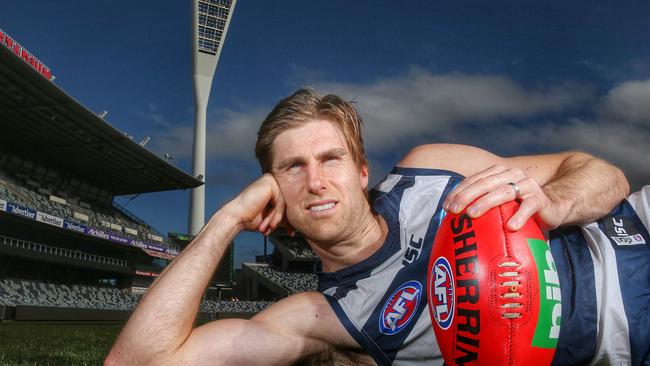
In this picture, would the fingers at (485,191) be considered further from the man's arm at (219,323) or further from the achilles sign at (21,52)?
the achilles sign at (21,52)

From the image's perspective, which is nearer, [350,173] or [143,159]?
[350,173]

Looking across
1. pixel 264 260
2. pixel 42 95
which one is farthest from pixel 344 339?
pixel 264 260

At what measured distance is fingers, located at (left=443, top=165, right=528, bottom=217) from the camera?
207cm

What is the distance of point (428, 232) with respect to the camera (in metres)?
3.01

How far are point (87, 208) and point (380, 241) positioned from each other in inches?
1595

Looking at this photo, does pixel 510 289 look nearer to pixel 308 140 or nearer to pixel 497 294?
pixel 497 294

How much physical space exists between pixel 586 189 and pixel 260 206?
6.11 ft

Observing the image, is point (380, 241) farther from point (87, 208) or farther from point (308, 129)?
point (87, 208)

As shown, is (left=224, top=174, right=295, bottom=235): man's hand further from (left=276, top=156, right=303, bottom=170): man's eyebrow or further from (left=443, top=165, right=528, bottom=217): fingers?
(left=443, top=165, right=528, bottom=217): fingers

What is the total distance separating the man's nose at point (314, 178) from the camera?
301cm

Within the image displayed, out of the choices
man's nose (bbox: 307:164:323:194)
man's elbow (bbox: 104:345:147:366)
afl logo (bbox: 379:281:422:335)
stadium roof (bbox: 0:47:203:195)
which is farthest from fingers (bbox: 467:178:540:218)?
stadium roof (bbox: 0:47:203:195)

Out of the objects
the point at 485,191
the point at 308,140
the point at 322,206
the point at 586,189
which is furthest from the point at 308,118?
the point at 586,189

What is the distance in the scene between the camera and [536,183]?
2158mm

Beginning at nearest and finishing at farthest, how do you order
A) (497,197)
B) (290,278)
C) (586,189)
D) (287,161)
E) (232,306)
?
(497,197) → (586,189) → (287,161) → (232,306) → (290,278)
